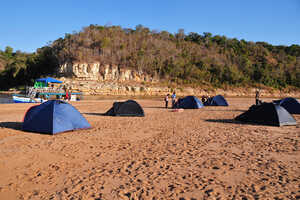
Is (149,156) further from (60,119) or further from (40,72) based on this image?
(40,72)

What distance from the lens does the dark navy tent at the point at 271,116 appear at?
1057 centimetres

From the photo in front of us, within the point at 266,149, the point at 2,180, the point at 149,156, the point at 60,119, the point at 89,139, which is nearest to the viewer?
the point at 2,180

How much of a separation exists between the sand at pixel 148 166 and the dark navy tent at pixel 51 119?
14.9 inches

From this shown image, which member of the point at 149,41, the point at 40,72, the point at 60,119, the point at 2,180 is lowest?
the point at 2,180

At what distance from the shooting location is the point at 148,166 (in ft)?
16.6

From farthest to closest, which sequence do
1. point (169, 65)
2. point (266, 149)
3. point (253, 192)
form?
point (169, 65) → point (266, 149) → point (253, 192)

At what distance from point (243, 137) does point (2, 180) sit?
792 cm

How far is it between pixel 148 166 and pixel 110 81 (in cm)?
4818

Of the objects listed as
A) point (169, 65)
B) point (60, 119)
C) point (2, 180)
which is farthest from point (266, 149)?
point (169, 65)

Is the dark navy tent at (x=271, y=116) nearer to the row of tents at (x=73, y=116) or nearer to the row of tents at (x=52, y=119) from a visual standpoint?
the row of tents at (x=73, y=116)

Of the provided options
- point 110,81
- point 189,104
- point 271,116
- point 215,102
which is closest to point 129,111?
point 189,104

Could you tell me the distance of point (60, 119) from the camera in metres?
8.60

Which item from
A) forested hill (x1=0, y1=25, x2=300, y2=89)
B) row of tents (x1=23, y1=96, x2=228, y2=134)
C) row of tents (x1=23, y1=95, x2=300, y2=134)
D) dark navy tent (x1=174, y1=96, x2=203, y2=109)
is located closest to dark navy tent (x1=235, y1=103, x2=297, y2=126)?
row of tents (x1=23, y1=95, x2=300, y2=134)

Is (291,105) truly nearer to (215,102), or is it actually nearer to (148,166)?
(215,102)
